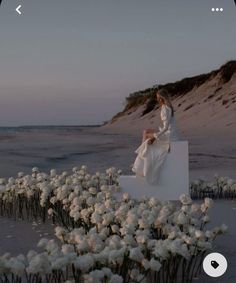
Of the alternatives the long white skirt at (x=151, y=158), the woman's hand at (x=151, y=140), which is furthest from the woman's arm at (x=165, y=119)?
the long white skirt at (x=151, y=158)

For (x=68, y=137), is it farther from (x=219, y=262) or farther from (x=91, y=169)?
(x=219, y=262)

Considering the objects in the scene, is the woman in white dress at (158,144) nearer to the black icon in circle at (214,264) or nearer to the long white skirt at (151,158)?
the long white skirt at (151,158)

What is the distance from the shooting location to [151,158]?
30.8ft

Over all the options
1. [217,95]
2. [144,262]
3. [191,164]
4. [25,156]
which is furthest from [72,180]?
[217,95]

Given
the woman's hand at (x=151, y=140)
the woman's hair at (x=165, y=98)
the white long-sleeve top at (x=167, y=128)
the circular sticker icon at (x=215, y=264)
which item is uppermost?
the woman's hair at (x=165, y=98)

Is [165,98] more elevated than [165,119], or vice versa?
[165,98]

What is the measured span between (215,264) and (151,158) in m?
6.03

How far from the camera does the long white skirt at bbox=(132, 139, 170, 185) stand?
30.8 ft

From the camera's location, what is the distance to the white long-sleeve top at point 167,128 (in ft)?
30.1

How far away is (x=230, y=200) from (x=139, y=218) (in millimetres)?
5352

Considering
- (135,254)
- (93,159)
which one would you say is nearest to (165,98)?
(135,254)

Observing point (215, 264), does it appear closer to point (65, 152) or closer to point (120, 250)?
point (120, 250)

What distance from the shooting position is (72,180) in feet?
27.2

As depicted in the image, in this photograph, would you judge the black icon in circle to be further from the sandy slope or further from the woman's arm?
the sandy slope
